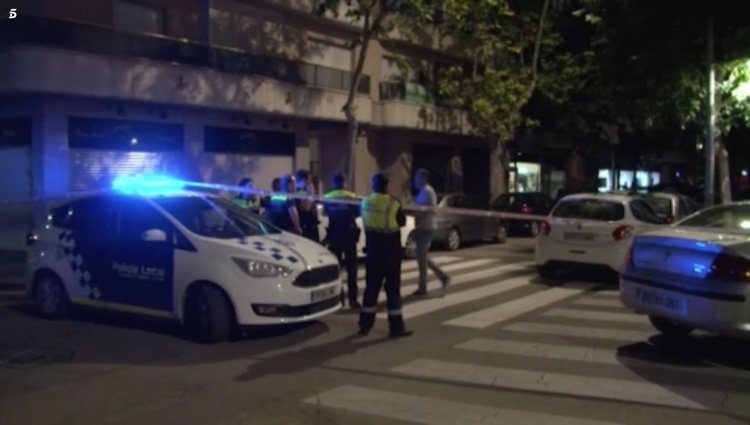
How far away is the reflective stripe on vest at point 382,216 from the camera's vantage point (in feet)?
28.0

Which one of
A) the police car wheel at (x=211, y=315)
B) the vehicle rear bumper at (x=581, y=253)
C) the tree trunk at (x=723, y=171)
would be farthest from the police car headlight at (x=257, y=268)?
the tree trunk at (x=723, y=171)

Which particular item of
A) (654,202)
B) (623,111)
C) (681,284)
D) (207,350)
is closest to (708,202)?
(654,202)

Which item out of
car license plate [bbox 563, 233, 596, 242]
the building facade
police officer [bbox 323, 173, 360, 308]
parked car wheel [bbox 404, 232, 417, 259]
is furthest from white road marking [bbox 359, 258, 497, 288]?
the building facade

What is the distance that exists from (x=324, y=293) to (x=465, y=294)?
3.56m

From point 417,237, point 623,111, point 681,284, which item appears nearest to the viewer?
point 681,284

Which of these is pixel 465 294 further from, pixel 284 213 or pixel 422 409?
pixel 422 409

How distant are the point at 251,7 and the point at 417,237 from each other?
11756mm

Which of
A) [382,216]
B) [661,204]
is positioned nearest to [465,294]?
[382,216]

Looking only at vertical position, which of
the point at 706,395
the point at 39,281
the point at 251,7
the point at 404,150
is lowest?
the point at 706,395

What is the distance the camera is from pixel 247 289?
26.4ft

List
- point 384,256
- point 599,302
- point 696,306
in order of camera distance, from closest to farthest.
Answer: point 696,306
point 384,256
point 599,302

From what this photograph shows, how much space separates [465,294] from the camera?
1160cm

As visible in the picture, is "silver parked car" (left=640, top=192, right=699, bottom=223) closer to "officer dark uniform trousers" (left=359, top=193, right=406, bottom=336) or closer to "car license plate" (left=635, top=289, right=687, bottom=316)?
"car license plate" (left=635, top=289, right=687, bottom=316)

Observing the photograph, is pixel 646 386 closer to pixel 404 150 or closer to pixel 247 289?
pixel 247 289
